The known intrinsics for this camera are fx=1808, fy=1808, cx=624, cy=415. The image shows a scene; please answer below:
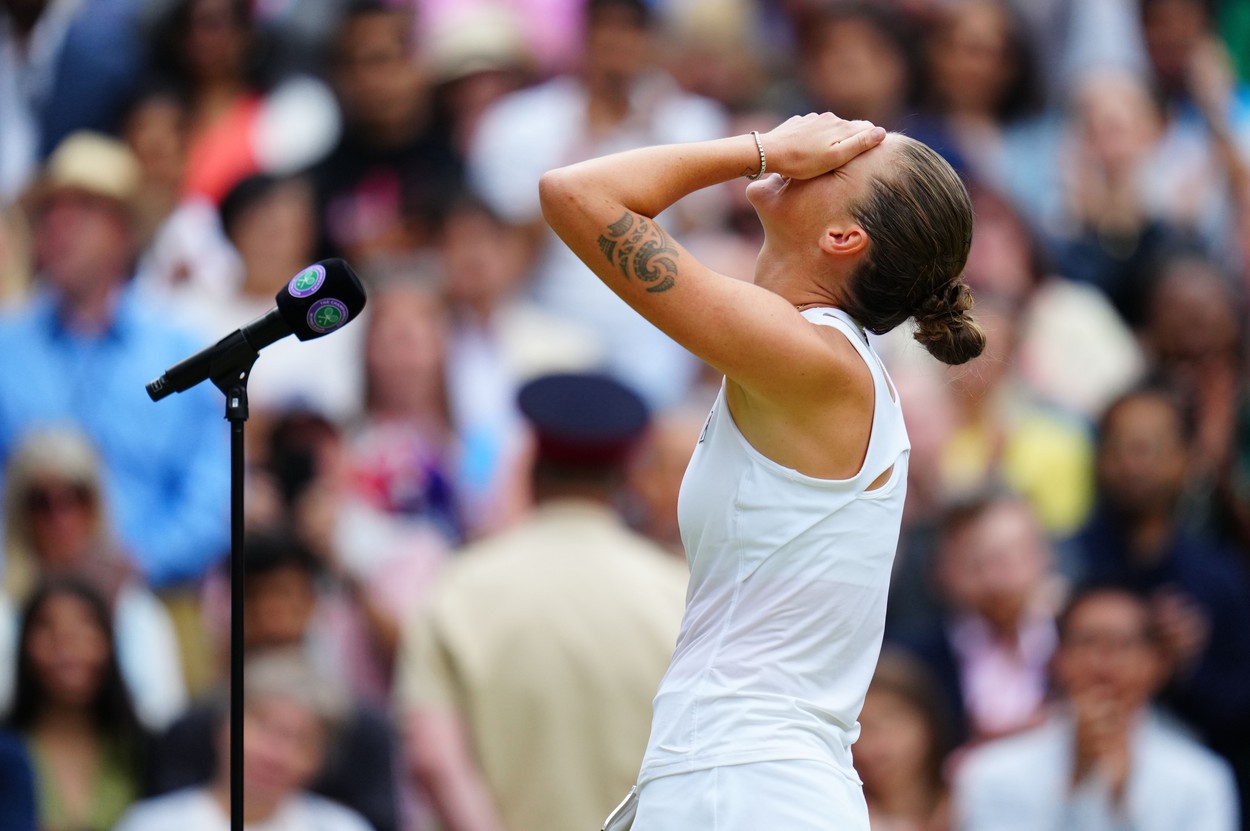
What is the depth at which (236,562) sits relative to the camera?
2805mm

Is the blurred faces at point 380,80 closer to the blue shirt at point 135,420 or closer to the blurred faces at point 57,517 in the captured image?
the blue shirt at point 135,420

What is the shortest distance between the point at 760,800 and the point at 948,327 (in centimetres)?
79

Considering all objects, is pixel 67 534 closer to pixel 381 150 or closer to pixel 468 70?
pixel 381 150

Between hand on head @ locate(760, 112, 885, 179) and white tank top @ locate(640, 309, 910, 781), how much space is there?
0.73 feet

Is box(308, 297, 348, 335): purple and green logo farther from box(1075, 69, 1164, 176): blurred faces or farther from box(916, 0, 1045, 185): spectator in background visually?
box(1075, 69, 1164, 176): blurred faces

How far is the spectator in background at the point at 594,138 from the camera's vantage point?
23.8 ft

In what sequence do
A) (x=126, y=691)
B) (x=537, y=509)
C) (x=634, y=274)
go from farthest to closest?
1. (x=126, y=691)
2. (x=537, y=509)
3. (x=634, y=274)

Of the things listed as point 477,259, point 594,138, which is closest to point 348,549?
point 477,259

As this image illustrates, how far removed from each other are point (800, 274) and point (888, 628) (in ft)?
10.9

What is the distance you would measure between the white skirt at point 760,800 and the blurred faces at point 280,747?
246 centimetres

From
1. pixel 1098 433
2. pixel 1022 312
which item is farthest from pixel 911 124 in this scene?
pixel 1098 433

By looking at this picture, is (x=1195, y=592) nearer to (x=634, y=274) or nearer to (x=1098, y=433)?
(x=1098, y=433)

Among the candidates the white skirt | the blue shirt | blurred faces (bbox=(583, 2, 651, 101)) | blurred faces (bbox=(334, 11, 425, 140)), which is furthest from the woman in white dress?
blurred faces (bbox=(334, 11, 425, 140))

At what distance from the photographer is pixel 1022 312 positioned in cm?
718
